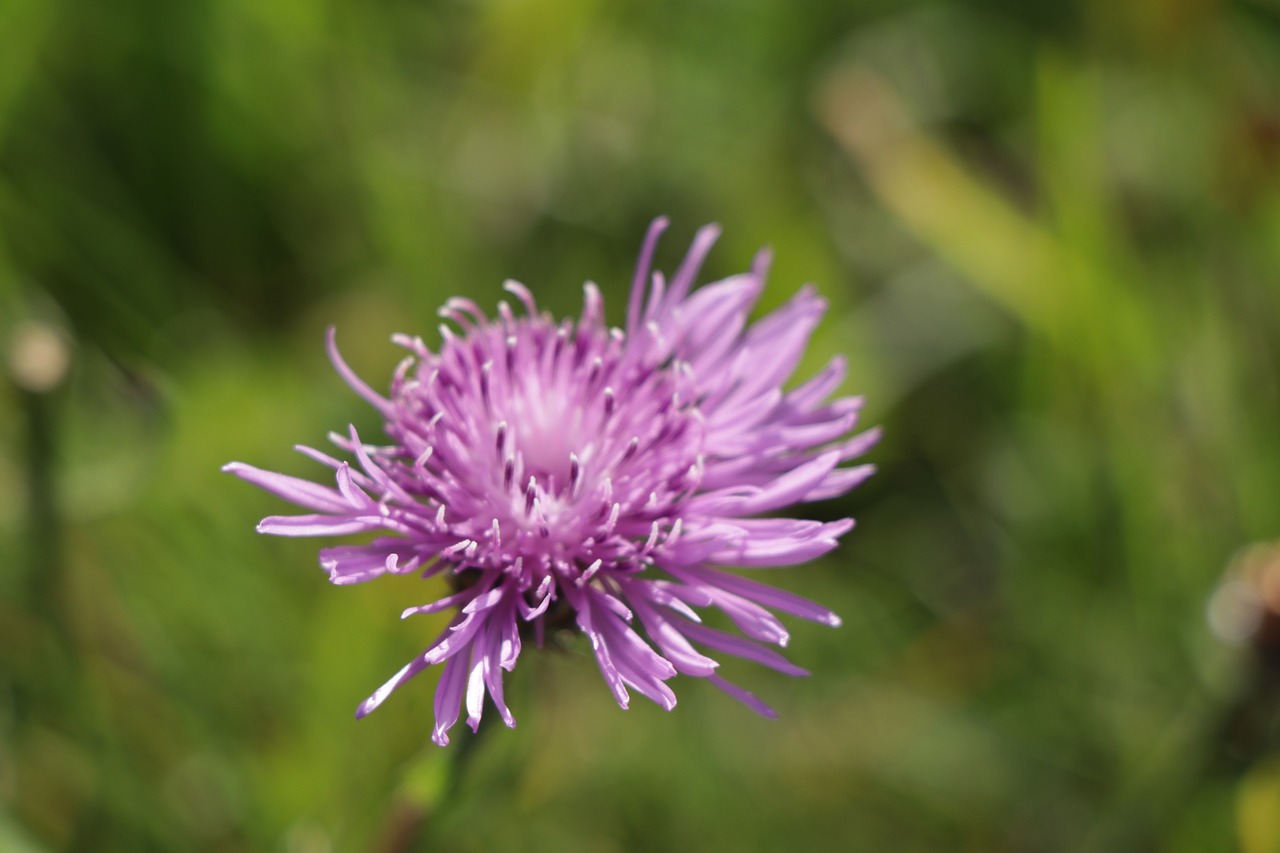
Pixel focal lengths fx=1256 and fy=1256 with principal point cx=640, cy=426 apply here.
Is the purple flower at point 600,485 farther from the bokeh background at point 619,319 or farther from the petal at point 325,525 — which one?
the bokeh background at point 619,319

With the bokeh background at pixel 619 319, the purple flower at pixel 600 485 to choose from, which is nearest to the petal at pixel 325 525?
the purple flower at pixel 600 485

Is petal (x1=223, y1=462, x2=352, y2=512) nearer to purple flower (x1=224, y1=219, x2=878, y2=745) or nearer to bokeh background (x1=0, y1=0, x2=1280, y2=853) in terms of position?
purple flower (x1=224, y1=219, x2=878, y2=745)

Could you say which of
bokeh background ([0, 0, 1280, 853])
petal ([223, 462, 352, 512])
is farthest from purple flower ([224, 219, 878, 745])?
bokeh background ([0, 0, 1280, 853])

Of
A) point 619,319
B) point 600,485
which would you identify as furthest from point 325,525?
point 619,319

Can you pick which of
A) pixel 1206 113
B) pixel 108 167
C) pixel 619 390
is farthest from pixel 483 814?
pixel 1206 113

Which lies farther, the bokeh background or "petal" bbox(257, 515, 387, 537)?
the bokeh background

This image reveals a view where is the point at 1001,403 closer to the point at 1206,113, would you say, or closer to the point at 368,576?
the point at 1206,113

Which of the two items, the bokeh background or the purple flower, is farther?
the bokeh background
